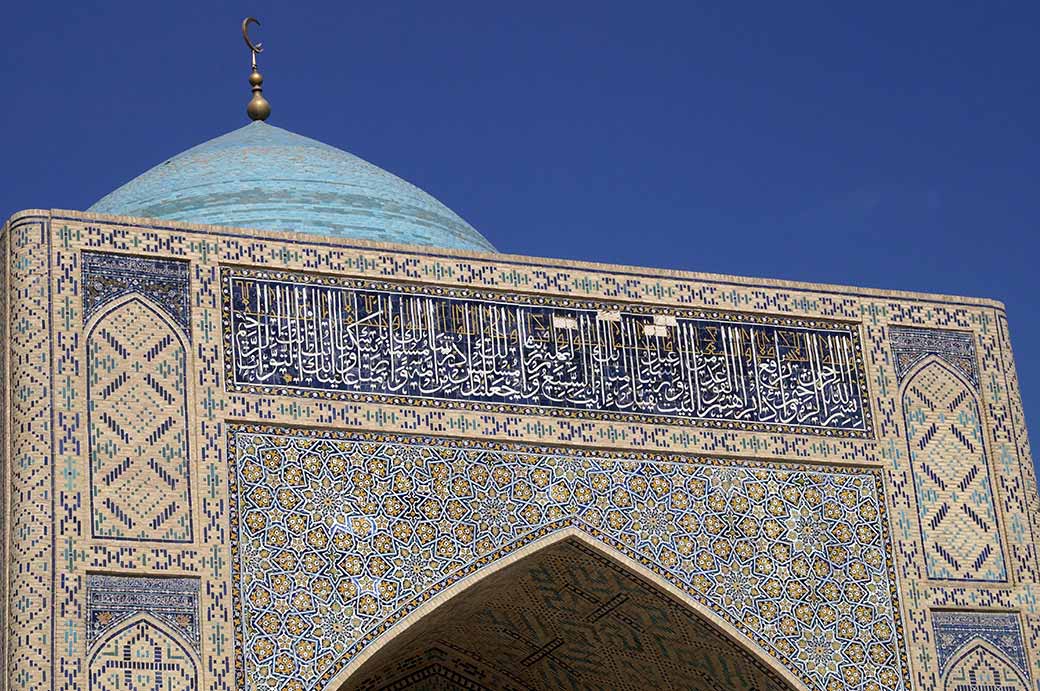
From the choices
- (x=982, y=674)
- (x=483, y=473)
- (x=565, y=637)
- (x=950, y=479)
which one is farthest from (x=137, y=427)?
(x=982, y=674)

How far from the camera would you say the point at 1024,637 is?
29.7 ft

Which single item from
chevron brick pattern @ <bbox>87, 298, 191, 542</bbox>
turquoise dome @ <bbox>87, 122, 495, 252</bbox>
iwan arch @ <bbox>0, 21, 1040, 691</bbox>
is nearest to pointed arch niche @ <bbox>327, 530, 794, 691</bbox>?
iwan arch @ <bbox>0, 21, 1040, 691</bbox>

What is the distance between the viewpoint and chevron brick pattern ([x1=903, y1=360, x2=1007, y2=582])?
9102 mm

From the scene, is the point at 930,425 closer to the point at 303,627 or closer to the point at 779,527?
the point at 779,527

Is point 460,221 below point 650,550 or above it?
above

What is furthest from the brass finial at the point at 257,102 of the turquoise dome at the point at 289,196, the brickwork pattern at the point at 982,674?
the brickwork pattern at the point at 982,674

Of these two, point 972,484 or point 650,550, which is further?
point 972,484

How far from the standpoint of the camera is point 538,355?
8.83 metres

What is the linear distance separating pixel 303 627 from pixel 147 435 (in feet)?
2.82

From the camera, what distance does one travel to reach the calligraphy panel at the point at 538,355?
27.9 ft

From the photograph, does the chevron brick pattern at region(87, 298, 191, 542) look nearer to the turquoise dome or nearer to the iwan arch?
the iwan arch

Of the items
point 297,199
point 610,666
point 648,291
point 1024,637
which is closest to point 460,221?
point 297,199

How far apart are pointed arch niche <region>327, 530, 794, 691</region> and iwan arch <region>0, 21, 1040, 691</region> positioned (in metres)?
0.02

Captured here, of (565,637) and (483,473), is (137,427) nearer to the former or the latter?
(483,473)
